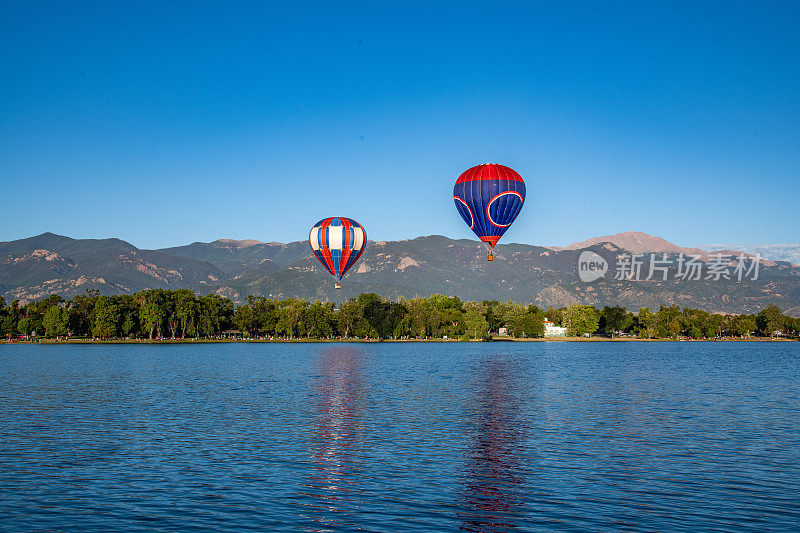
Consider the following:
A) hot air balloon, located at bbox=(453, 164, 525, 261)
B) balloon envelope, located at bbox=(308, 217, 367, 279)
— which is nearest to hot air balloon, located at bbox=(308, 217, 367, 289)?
balloon envelope, located at bbox=(308, 217, 367, 279)

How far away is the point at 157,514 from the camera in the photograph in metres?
26.8

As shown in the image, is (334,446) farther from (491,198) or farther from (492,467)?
(491,198)

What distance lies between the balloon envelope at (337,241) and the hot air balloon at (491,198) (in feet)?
159

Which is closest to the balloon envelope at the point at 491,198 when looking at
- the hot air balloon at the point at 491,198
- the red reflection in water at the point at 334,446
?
the hot air balloon at the point at 491,198

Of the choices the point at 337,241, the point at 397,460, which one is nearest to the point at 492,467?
the point at 397,460

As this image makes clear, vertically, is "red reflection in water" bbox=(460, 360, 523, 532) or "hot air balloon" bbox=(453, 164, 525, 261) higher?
"hot air balloon" bbox=(453, 164, 525, 261)

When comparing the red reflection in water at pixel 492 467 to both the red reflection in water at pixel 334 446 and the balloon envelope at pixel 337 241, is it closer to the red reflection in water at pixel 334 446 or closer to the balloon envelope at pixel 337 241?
the red reflection in water at pixel 334 446

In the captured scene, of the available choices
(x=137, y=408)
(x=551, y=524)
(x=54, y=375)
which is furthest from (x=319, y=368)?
(x=551, y=524)

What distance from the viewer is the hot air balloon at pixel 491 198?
366 ft

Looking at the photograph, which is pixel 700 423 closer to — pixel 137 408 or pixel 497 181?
pixel 137 408

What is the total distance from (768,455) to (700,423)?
1296 centimetres

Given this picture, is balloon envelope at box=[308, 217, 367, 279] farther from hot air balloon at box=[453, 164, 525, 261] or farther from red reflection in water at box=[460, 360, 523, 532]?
red reflection in water at box=[460, 360, 523, 532]

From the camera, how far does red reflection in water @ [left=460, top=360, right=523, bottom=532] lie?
1043 inches

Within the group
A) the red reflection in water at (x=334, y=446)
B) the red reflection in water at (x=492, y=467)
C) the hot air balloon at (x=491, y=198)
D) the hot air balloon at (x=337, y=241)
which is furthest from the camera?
the hot air balloon at (x=337, y=241)
